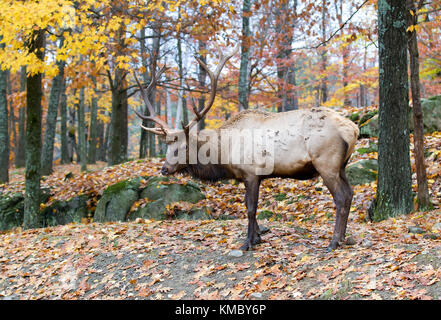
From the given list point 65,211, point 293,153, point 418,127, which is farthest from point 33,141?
point 418,127

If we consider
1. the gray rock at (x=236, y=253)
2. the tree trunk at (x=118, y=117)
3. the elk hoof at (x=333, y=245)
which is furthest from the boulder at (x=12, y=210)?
the elk hoof at (x=333, y=245)

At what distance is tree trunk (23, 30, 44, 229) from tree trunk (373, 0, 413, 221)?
739 centimetres

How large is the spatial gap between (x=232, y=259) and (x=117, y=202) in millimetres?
4944

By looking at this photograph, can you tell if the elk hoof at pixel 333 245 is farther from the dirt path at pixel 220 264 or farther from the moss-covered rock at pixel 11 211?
the moss-covered rock at pixel 11 211

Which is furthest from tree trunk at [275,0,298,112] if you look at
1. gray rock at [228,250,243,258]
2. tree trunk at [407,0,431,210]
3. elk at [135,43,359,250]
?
gray rock at [228,250,243,258]

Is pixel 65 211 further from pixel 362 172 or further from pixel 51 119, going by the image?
pixel 362 172

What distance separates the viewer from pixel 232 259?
17.3ft

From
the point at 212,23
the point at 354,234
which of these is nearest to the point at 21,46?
the point at 212,23

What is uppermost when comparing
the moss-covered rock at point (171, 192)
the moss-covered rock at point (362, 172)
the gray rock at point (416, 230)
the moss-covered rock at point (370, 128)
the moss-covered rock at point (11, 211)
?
the moss-covered rock at point (370, 128)

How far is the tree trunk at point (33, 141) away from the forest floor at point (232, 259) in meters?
0.84

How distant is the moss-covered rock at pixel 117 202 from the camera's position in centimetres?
926

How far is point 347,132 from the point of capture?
5.23 m

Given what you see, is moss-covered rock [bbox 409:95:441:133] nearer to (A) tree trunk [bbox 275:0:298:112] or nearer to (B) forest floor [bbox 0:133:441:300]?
(B) forest floor [bbox 0:133:441:300]
